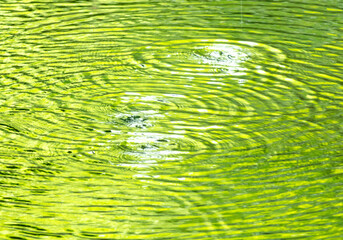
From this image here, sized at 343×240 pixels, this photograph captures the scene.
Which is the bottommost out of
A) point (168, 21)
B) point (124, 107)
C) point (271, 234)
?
point (271, 234)

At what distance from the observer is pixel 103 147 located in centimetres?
301

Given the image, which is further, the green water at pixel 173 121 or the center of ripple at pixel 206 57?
the center of ripple at pixel 206 57

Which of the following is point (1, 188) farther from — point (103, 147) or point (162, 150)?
point (162, 150)

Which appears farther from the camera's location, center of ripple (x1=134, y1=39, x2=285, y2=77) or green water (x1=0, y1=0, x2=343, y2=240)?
center of ripple (x1=134, y1=39, x2=285, y2=77)

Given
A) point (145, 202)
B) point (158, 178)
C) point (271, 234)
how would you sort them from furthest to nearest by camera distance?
point (158, 178) < point (145, 202) < point (271, 234)

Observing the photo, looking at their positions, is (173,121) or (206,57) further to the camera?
(206,57)

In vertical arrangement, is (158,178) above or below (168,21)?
below

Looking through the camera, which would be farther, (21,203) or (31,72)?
(31,72)

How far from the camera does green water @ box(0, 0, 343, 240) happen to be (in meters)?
2.47

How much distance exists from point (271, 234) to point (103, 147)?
103cm

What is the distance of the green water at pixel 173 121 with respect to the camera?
2.47 metres

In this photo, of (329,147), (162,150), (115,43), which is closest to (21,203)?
(162,150)

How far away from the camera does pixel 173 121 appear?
10.8 ft

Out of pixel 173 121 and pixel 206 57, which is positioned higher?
pixel 206 57
